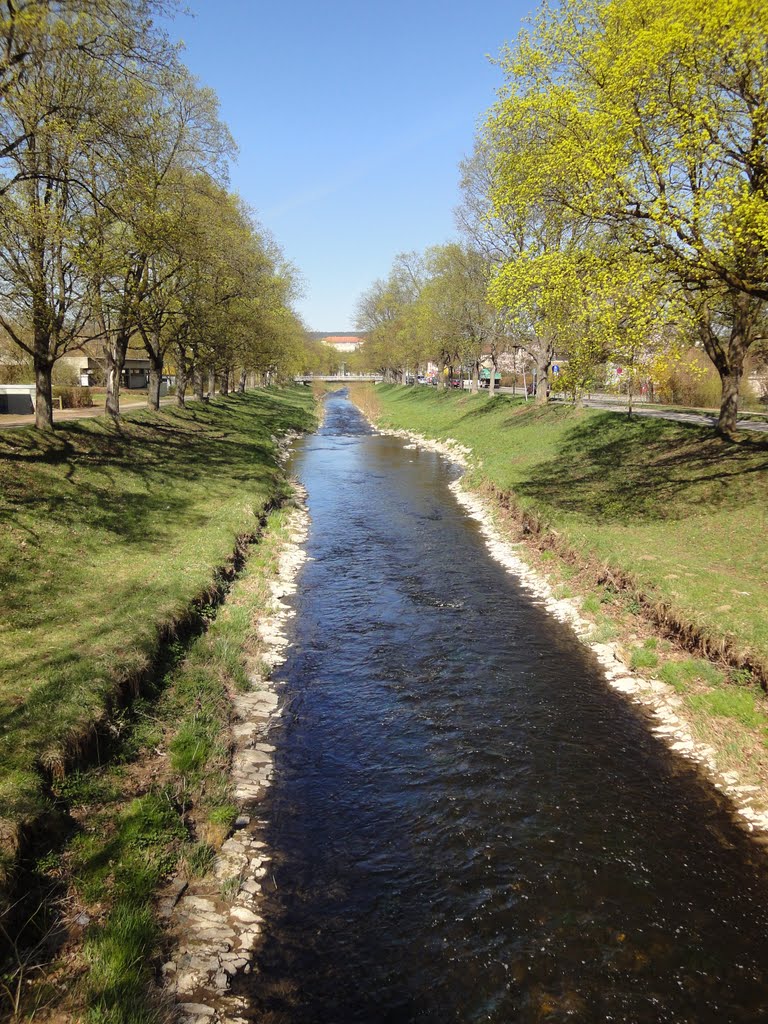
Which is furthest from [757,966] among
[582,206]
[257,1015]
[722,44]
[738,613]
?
[722,44]

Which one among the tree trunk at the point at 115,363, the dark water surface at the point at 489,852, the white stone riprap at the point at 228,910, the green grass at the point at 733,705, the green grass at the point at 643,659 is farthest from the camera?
the tree trunk at the point at 115,363

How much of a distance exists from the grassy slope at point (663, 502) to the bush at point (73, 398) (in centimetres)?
2758

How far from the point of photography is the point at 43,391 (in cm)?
2170

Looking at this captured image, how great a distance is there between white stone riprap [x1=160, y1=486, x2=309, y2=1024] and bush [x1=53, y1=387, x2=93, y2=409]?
37088 mm

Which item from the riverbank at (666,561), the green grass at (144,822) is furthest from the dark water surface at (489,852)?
the green grass at (144,822)

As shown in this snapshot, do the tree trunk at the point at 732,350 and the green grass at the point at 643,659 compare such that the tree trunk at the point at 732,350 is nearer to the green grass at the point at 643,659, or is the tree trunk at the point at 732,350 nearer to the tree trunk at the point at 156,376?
the green grass at the point at 643,659

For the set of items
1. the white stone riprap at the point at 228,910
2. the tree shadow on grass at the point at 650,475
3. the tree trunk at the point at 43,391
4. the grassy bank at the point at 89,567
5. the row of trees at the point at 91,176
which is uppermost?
the row of trees at the point at 91,176

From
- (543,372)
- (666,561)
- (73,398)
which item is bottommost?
(666,561)

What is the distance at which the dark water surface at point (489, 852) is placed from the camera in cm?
620

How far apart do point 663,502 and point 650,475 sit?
3.30 metres

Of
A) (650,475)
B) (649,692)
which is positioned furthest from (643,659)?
(650,475)

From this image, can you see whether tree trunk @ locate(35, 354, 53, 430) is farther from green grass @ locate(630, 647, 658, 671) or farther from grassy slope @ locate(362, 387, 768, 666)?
green grass @ locate(630, 647, 658, 671)

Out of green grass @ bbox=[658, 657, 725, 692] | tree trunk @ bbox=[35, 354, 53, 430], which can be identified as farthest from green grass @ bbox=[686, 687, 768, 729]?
tree trunk @ bbox=[35, 354, 53, 430]

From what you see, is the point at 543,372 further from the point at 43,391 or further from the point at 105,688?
the point at 105,688
